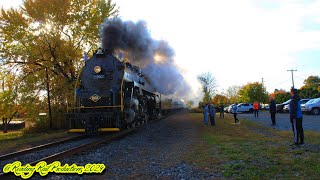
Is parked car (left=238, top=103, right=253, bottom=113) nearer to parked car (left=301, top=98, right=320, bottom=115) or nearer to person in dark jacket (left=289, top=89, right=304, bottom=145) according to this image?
parked car (left=301, top=98, right=320, bottom=115)

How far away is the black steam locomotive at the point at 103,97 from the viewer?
14.9 meters

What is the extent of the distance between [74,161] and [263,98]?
67.2m

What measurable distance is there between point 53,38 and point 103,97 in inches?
528

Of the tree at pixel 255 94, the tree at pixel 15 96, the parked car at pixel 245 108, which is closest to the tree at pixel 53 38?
the tree at pixel 15 96

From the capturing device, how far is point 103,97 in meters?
15.7

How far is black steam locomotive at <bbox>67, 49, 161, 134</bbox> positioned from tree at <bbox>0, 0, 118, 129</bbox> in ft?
32.5

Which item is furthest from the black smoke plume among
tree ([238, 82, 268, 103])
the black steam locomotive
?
tree ([238, 82, 268, 103])

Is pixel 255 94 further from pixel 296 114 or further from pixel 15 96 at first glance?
pixel 296 114

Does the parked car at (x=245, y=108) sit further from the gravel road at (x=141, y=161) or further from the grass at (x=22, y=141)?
the gravel road at (x=141, y=161)

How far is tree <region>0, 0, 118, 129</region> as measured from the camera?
26.2 m

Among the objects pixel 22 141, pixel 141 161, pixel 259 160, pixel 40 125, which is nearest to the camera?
pixel 259 160

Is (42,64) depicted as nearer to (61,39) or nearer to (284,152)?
(61,39)

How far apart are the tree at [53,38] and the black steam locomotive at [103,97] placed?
9.90 metres

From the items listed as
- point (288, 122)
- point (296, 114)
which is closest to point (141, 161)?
point (296, 114)
